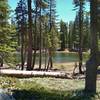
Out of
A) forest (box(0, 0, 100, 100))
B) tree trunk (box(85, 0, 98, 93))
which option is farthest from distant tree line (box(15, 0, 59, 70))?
tree trunk (box(85, 0, 98, 93))

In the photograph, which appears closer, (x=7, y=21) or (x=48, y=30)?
(x=7, y=21)

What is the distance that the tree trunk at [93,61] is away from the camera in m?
14.7

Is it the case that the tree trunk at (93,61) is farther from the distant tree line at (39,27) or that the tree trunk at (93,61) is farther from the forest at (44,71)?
the distant tree line at (39,27)

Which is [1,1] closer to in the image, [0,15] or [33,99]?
[0,15]

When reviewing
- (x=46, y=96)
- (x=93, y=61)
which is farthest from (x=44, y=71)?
(x=46, y=96)

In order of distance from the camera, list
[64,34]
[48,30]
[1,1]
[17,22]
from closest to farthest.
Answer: [1,1], [17,22], [48,30], [64,34]

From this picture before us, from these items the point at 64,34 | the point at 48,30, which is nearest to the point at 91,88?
the point at 48,30

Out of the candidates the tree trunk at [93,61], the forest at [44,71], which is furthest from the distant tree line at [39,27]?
the tree trunk at [93,61]

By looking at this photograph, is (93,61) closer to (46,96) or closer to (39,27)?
(46,96)

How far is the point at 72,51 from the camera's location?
5295 inches

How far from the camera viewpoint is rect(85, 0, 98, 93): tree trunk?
1472 cm

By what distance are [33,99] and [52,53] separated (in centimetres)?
5233

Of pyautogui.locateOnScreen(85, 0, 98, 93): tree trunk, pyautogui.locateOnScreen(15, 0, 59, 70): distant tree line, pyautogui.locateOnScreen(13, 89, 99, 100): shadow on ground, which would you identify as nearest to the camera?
pyautogui.locateOnScreen(13, 89, 99, 100): shadow on ground

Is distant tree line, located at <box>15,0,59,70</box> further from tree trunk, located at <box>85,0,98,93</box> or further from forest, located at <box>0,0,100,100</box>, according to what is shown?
tree trunk, located at <box>85,0,98,93</box>
